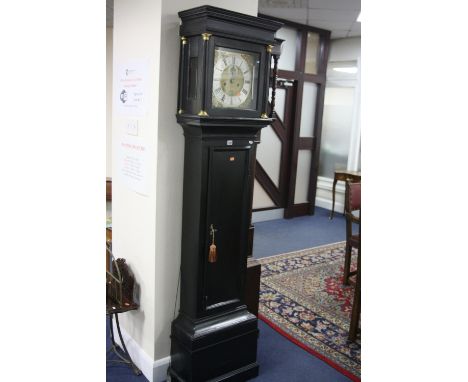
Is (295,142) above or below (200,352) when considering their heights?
above

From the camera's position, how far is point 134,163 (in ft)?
7.70

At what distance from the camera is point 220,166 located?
7.13 ft

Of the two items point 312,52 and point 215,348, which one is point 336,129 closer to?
point 312,52

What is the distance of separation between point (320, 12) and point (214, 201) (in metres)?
3.51

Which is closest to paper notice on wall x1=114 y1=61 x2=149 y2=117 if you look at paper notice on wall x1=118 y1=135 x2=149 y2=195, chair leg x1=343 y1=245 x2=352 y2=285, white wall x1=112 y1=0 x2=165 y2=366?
white wall x1=112 y1=0 x2=165 y2=366

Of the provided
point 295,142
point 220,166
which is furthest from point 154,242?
point 295,142

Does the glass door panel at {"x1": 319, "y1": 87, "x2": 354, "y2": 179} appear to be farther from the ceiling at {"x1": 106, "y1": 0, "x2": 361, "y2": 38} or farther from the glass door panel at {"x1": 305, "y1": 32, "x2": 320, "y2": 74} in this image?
the ceiling at {"x1": 106, "y1": 0, "x2": 361, "y2": 38}

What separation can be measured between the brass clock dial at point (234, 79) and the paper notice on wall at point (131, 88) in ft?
1.29

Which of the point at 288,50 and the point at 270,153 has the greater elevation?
the point at 288,50

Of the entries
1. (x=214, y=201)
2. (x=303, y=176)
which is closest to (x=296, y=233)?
(x=303, y=176)

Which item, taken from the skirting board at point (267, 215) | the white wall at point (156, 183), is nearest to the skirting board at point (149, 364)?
the white wall at point (156, 183)

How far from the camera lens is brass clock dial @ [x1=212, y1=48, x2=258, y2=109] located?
6.73 ft
